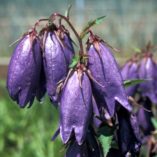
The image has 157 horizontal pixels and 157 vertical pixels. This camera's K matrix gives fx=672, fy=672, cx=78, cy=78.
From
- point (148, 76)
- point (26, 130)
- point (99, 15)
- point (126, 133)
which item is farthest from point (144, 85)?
point (99, 15)

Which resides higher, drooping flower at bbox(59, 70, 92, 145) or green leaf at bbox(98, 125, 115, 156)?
drooping flower at bbox(59, 70, 92, 145)

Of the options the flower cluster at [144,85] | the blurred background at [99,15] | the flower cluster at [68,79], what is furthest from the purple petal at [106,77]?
the blurred background at [99,15]

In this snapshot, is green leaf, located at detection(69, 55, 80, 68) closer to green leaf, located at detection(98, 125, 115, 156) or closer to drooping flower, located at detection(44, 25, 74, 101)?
drooping flower, located at detection(44, 25, 74, 101)

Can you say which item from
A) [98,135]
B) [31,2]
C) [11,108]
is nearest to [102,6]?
[31,2]

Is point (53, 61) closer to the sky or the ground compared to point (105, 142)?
closer to the sky

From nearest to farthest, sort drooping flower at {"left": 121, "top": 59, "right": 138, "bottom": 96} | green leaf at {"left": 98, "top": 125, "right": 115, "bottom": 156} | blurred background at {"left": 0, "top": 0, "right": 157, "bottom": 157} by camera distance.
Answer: green leaf at {"left": 98, "top": 125, "right": 115, "bottom": 156} → drooping flower at {"left": 121, "top": 59, "right": 138, "bottom": 96} → blurred background at {"left": 0, "top": 0, "right": 157, "bottom": 157}

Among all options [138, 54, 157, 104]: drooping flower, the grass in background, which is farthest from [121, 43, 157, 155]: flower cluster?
the grass in background

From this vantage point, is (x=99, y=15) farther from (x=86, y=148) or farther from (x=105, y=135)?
(x=86, y=148)

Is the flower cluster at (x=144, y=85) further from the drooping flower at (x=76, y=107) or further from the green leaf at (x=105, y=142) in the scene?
the drooping flower at (x=76, y=107)
